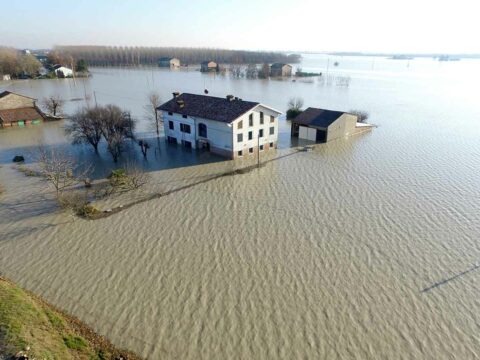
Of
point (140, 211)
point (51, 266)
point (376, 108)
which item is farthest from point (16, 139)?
point (376, 108)

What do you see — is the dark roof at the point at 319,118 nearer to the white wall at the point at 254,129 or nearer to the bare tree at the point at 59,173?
the white wall at the point at 254,129

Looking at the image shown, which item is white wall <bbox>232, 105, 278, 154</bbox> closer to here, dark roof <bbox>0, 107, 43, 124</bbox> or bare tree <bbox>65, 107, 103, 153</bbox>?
bare tree <bbox>65, 107, 103, 153</bbox>

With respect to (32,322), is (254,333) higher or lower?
lower

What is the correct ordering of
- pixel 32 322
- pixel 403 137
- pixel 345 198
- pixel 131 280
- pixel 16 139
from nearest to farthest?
pixel 32 322, pixel 131 280, pixel 345 198, pixel 16 139, pixel 403 137

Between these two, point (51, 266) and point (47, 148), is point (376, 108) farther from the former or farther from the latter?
point (51, 266)

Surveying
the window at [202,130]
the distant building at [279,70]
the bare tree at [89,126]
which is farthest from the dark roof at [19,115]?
the distant building at [279,70]

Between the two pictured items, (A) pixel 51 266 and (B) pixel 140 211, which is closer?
(A) pixel 51 266

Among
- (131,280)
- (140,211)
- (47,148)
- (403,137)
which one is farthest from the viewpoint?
(403,137)
